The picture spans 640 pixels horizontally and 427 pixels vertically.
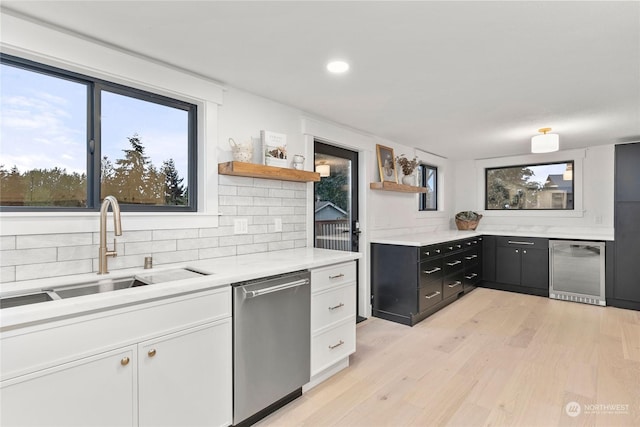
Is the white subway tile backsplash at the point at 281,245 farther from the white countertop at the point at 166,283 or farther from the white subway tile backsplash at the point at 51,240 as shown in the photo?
the white subway tile backsplash at the point at 51,240

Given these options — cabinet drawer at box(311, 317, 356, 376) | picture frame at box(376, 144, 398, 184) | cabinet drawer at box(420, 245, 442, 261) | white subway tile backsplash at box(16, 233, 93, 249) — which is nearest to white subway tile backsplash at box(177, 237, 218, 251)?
white subway tile backsplash at box(16, 233, 93, 249)

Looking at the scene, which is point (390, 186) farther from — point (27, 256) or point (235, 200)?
point (27, 256)

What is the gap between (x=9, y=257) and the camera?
5.32 ft

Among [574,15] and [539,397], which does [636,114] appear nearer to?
[574,15]

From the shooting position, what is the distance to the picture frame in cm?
409

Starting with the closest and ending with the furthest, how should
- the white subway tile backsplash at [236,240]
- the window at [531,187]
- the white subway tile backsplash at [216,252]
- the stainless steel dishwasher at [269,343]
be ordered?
the stainless steel dishwasher at [269,343] → the white subway tile backsplash at [216,252] → the white subway tile backsplash at [236,240] → the window at [531,187]

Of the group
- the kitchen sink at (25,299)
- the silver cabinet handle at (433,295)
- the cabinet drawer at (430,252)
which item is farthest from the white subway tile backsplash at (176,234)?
the silver cabinet handle at (433,295)

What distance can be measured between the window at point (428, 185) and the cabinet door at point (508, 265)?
121 cm

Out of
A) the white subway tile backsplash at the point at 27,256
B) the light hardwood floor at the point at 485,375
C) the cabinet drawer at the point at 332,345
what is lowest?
the light hardwood floor at the point at 485,375

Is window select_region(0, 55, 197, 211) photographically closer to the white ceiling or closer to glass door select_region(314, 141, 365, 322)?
the white ceiling

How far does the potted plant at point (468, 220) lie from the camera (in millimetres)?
5426

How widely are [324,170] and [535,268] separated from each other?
3453mm

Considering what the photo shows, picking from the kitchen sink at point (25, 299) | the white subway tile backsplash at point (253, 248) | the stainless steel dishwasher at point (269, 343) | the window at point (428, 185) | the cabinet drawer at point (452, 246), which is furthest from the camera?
the window at point (428, 185)

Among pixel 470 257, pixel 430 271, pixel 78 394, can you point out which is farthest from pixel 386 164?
pixel 78 394
